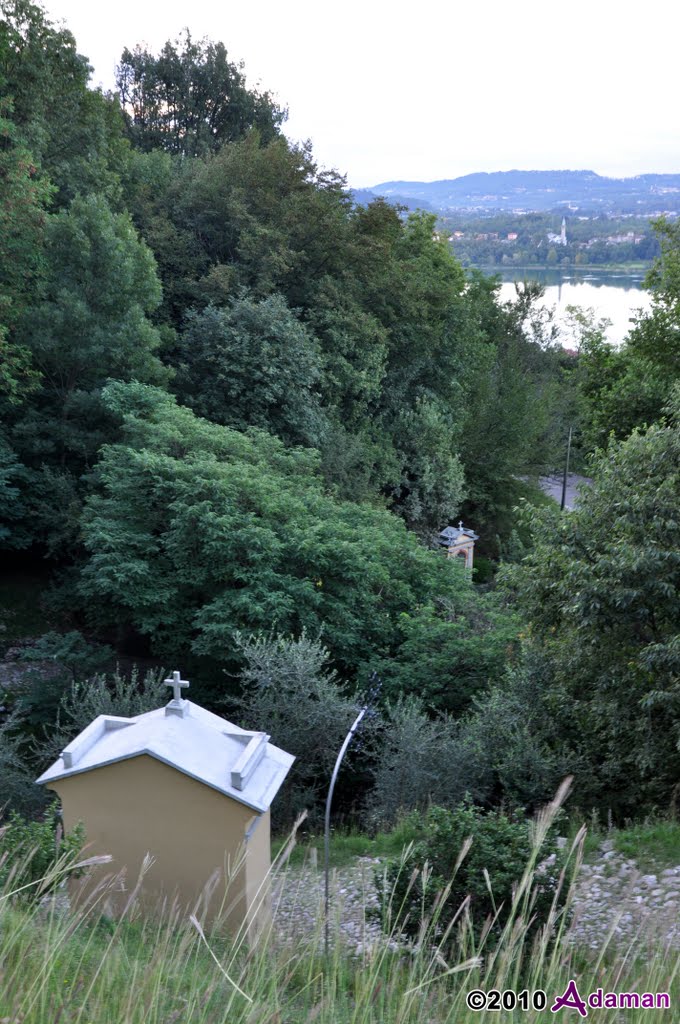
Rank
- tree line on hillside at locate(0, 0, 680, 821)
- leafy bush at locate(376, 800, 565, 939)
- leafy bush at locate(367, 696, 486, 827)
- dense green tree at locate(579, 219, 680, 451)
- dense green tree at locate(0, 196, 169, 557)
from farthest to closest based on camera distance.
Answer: dense green tree at locate(579, 219, 680, 451), dense green tree at locate(0, 196, 169, 557), leafy bush at locate(367, 696, 486, 827), tree line on hillside at locate(0, 0, 680, 821), leafy bush at locate(376, 800, 565, 939)

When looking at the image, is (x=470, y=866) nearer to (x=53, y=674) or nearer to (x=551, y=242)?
(x=53, y=674)

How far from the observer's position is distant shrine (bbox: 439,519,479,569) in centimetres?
2578

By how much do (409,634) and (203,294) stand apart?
12.1 m

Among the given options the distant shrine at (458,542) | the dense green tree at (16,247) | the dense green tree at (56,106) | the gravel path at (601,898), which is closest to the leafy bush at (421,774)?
the gravel path at (601,898)

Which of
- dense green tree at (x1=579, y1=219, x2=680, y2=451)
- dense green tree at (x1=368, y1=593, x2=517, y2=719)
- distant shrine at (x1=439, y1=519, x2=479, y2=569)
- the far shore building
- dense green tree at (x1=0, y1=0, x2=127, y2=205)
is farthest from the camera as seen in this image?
distant shrine at (x1=439, y1=519, x2=479, y2=569)

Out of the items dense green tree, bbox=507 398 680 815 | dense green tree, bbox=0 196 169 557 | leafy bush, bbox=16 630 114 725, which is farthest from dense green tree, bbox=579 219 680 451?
leafy bush, bbox=16 630 114 725

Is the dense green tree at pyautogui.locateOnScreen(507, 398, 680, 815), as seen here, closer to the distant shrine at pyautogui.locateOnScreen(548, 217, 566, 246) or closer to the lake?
the lake

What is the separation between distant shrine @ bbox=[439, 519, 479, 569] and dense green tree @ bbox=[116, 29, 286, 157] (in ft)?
66.9

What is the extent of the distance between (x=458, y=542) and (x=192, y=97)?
23.8 m

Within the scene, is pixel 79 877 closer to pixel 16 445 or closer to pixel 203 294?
pixel 16 445

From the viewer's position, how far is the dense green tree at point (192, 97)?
3775 centimetres

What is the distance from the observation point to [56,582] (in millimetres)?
19938

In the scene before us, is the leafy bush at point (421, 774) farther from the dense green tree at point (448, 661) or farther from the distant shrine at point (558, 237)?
the distant shrine at point (558, 237)

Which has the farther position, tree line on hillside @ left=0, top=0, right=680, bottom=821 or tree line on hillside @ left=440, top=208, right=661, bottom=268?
tree line on hillside @ left=440, top=208, right=661, bottom=268
